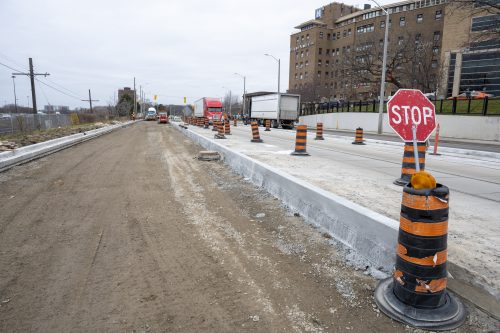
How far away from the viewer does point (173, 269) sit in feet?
12.7

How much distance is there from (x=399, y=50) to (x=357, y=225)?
4211 centimetres

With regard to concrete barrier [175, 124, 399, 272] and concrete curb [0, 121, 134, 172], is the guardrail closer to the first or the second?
concrete barrier [175, 124, 399, 272]

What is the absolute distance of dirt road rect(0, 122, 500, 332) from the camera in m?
2.97

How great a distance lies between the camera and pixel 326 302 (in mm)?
3264

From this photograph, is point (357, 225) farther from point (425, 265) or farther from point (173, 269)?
point (173, 269)

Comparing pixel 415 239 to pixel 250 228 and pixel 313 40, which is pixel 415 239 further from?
pixel 313 40

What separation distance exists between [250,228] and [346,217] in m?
1.44

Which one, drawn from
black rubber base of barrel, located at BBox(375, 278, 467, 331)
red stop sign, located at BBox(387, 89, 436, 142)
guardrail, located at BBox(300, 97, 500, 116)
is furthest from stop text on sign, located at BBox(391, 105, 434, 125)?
guardrail, located at BBox(300, 97, 500, 116)

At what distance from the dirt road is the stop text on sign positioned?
203 centimetres

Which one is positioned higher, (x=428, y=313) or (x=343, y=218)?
(x=343, y=218)

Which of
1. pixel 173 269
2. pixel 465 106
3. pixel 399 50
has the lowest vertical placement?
pixel 173 269

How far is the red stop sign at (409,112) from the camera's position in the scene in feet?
16.6

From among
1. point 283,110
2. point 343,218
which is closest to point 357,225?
point 343,218

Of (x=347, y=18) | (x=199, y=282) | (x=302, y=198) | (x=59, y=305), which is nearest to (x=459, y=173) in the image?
(x=302, y=198)
